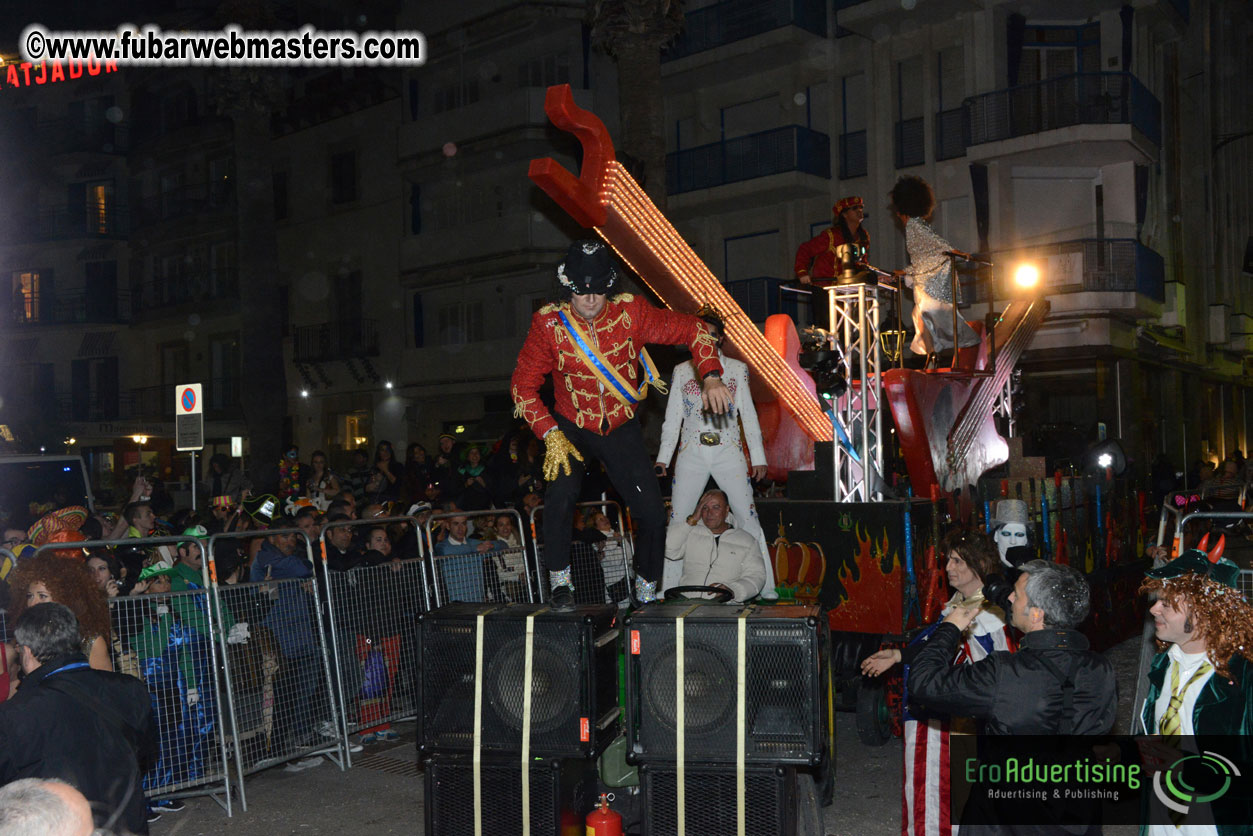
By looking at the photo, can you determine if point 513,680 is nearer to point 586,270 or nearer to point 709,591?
point 709,591

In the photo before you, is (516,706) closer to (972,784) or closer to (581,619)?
(581,619)

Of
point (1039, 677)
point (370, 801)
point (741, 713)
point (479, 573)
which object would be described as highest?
point (1039, 677)

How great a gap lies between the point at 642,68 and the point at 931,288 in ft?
21.3

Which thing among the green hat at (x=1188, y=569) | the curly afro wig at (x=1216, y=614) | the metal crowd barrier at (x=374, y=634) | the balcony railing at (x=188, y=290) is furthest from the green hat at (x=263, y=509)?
the balcony railing at (x=188, y=290)

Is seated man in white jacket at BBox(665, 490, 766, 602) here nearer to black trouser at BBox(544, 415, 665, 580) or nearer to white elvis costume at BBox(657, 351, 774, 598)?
white elvis costume at BBox(657, 351, 774, 598)

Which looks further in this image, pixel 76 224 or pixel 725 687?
pixel 76 224

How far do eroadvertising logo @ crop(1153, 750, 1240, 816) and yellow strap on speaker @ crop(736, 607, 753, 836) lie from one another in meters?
1.58

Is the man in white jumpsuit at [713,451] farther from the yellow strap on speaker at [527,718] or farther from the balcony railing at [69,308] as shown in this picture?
the balcony railing at [69,308]

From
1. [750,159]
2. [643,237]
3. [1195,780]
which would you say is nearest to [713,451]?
[643,237]

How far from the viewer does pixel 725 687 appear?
454 centimetres

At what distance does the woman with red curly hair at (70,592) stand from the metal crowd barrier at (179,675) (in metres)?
1.27

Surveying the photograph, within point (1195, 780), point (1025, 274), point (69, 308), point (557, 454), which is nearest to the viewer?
point (1195, 780)

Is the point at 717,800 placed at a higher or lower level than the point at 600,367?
lower

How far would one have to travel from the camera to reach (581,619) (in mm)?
4738
